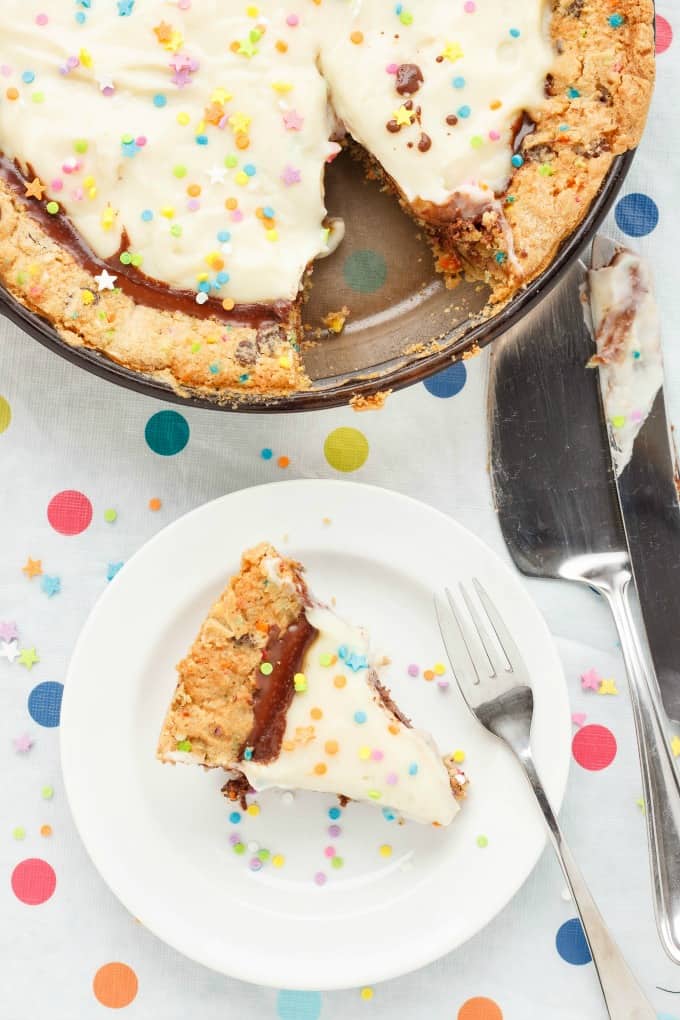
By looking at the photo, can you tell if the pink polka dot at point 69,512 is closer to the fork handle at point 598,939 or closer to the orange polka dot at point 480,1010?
the fork handle at point 598,939

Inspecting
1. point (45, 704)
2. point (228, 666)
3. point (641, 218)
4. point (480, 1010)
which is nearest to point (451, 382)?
point (641, 218)

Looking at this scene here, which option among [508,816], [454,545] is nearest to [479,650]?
[454,545]

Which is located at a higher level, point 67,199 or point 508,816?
point 67,199

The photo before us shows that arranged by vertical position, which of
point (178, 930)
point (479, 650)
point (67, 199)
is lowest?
point (178, 930)

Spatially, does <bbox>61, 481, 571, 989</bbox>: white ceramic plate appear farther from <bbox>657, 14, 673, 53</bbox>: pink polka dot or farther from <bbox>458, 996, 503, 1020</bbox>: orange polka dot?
<bbox>657, 14, 673, 53</bbox>: pink polka dot

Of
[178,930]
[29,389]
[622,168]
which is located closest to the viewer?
[622,168]

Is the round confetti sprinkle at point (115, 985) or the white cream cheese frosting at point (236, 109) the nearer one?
the white cream cheese frosting at point (236, 109)

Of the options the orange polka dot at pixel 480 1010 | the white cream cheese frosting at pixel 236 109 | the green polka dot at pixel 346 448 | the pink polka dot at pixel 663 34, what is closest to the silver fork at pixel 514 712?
the orange polka dot at pixel 480 1010

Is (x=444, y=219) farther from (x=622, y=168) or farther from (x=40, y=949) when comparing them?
(x=40, y=949)
